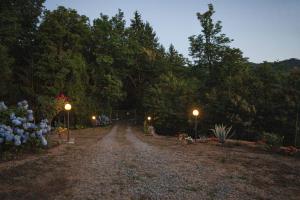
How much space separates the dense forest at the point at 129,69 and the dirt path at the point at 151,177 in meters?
10.6

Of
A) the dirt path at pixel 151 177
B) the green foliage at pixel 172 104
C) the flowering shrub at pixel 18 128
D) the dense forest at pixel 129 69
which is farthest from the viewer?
the green foliage at pixel 172 104

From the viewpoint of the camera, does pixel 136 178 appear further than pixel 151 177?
No

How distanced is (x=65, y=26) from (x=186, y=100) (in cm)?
1603

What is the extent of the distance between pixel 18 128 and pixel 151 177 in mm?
5464

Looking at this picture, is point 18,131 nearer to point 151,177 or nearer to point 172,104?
point 151,177

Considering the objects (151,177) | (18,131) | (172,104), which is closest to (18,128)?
(18,131)

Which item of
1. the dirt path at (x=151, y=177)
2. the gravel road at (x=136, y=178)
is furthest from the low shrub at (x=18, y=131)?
the gravel road at (x=136, y=178)

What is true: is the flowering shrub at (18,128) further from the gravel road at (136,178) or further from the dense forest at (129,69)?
the dense forest at (129,69)

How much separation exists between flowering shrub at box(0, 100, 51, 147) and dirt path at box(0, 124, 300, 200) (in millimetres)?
1066

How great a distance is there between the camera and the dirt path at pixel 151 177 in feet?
20.6

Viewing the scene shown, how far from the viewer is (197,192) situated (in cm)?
648

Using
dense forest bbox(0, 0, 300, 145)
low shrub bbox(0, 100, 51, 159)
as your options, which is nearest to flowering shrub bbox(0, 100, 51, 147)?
low shrub bbox(0, 100, 51, 159)

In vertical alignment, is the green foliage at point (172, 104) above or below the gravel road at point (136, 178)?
above

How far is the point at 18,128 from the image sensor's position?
10039 millimetres
